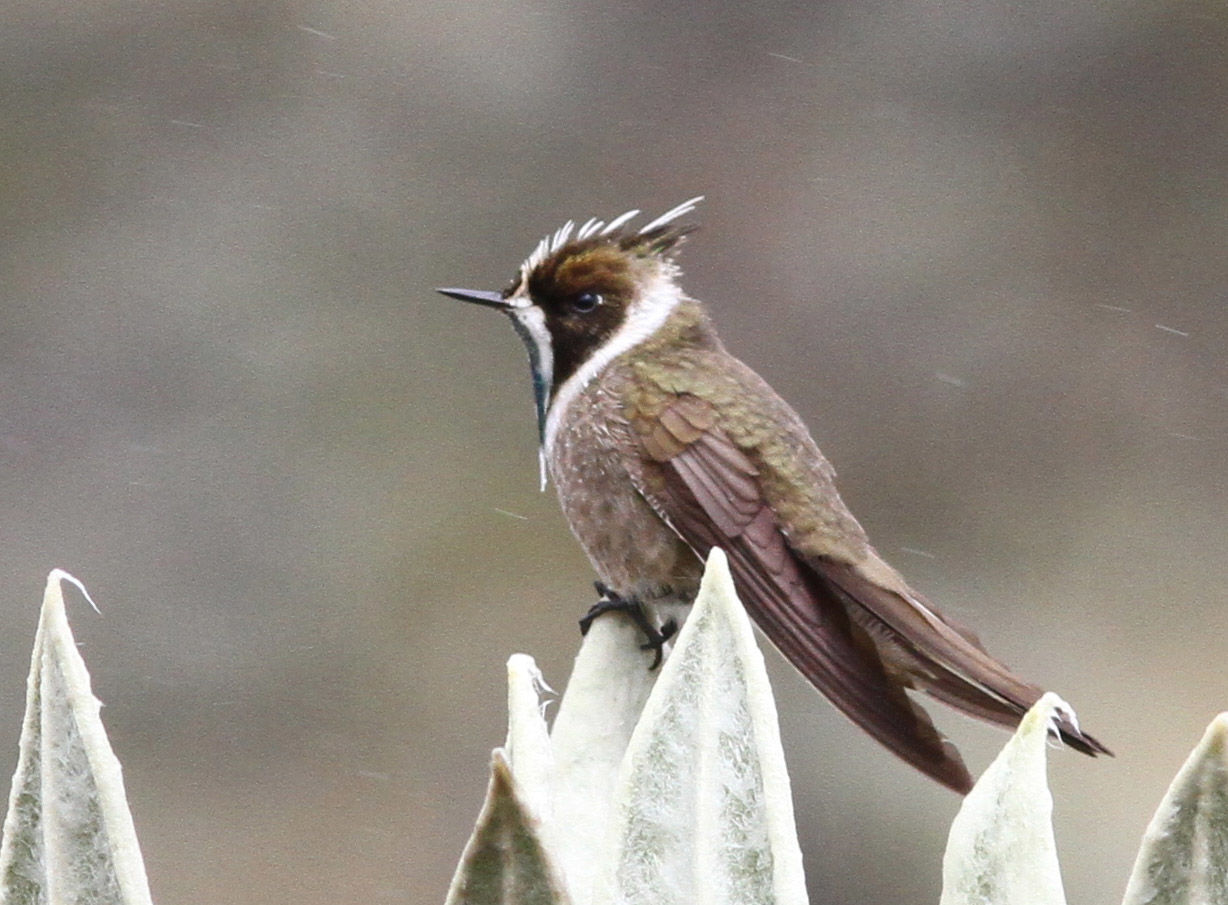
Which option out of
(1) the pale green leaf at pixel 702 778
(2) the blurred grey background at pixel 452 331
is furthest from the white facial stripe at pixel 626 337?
(2) the blurred grey background at pixel 452 331

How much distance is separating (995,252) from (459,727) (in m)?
1.20

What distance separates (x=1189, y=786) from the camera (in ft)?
1.58

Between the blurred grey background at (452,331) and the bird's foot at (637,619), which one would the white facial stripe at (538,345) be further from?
the blurred grey background at (452,331)

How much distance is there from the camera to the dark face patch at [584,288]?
110cm

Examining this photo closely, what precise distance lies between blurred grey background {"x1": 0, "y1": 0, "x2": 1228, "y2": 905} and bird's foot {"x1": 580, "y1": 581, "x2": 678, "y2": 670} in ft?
4.90

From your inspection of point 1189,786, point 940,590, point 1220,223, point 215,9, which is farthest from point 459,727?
point 1189,786

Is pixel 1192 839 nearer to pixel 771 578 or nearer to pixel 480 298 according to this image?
pixel 771 578

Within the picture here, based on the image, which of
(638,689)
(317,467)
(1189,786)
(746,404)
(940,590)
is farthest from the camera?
(317,467)

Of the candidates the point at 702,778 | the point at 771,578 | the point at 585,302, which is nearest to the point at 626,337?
the point at 585,302

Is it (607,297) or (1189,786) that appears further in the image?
(607,297)

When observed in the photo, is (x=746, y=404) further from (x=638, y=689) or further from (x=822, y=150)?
(x=822, y=150)

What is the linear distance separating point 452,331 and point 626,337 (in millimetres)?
1624

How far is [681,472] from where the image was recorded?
3.41 ft

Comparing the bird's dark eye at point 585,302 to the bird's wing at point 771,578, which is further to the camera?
the bird's dark eye at point 585,302
